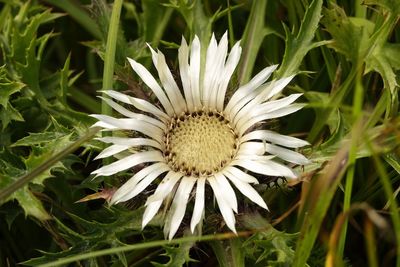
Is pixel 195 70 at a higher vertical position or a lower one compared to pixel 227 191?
higher

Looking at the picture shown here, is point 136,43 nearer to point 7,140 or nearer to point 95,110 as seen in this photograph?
point 95,110

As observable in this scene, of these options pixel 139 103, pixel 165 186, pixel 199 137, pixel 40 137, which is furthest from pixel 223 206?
pixel 40 137

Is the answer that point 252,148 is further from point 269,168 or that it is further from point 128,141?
point 128,141

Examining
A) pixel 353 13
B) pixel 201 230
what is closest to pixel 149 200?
pixel 201 230

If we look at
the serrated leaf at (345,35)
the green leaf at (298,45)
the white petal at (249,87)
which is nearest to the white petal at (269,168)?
the white petal at (249,87)

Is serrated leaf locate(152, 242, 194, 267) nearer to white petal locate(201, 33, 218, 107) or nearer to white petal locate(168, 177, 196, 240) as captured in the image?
white petal locate(168, 177, 196, 240)

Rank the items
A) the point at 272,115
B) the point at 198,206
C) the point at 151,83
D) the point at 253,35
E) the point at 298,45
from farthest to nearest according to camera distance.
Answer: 1. the point at 253,35
2. the point at 298,45
3. the point at 151,83
4. the point at 272,115
5. the point at 198,206
